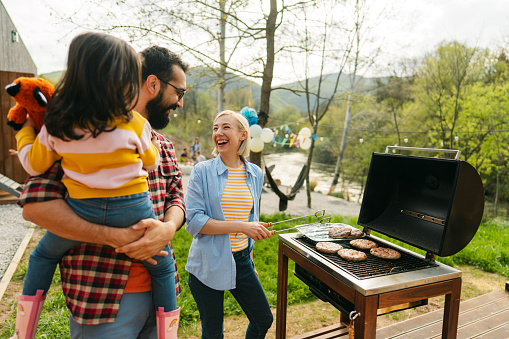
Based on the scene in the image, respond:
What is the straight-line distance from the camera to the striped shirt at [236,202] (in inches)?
77.9

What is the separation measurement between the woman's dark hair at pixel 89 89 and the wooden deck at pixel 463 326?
220 cm

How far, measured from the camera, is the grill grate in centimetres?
163

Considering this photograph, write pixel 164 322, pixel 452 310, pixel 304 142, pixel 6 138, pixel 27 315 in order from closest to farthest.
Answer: pixel 27 315 → pixel 164 322 → pixel 452 310 → pixel 6 138 → pixel 304 142

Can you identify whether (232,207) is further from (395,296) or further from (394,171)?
(394,171)

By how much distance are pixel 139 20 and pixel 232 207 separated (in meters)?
5.87

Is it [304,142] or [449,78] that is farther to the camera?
[449,78]

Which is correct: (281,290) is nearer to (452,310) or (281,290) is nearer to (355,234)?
(355,234)

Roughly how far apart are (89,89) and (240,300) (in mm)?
1570

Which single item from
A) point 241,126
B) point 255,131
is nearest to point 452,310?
point 241,126

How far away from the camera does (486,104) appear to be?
14.7m

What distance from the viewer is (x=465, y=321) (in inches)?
98.3

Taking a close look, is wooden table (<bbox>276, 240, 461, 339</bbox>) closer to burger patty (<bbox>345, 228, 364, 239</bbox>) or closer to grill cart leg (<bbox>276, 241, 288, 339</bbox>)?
grill cart leg (<bbox>276, 241, 288, 339</bbox>)

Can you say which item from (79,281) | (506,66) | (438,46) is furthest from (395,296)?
(438,46)

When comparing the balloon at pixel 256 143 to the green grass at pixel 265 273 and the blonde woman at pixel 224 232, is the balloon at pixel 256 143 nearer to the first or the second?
the green grass at pixel 265 273
